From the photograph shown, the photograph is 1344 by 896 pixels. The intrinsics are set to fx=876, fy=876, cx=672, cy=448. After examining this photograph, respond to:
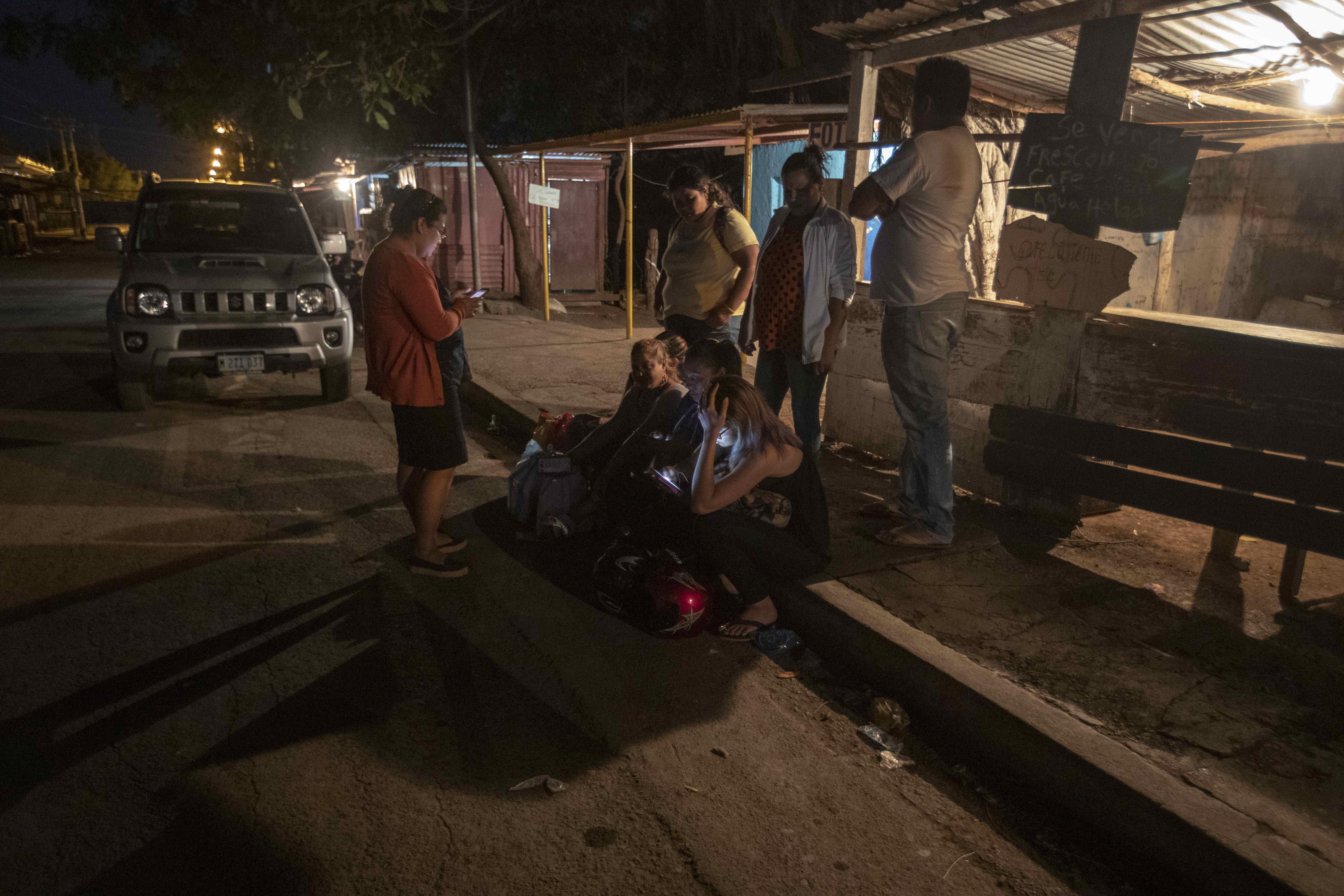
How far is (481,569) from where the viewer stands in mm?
4449

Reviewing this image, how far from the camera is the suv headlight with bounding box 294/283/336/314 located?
766cm

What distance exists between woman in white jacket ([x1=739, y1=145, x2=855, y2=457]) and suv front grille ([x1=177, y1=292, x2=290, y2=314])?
15.6ft

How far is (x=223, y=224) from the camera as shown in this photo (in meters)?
8.55

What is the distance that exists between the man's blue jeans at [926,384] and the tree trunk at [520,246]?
1196 centimetres

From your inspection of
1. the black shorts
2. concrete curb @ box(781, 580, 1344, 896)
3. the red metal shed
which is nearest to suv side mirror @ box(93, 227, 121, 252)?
the black shorts

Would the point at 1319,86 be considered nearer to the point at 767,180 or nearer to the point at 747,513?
the point at 767,180

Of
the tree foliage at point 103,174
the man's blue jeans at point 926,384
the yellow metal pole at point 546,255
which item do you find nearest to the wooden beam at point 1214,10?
the man's blue jeans at point 926,384

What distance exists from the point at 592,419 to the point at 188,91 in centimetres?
1646

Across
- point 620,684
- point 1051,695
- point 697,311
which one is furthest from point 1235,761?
point 697,311

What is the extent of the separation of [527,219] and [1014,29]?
14098mm

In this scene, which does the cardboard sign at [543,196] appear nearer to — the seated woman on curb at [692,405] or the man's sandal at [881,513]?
the seated woman on curb at [692,405]

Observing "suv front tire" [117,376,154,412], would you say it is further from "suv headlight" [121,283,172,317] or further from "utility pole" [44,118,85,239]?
"utility pole" [44,118,85,239]

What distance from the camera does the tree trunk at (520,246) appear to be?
1575 cm

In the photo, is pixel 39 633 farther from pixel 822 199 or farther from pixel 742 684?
pixel 822 199
